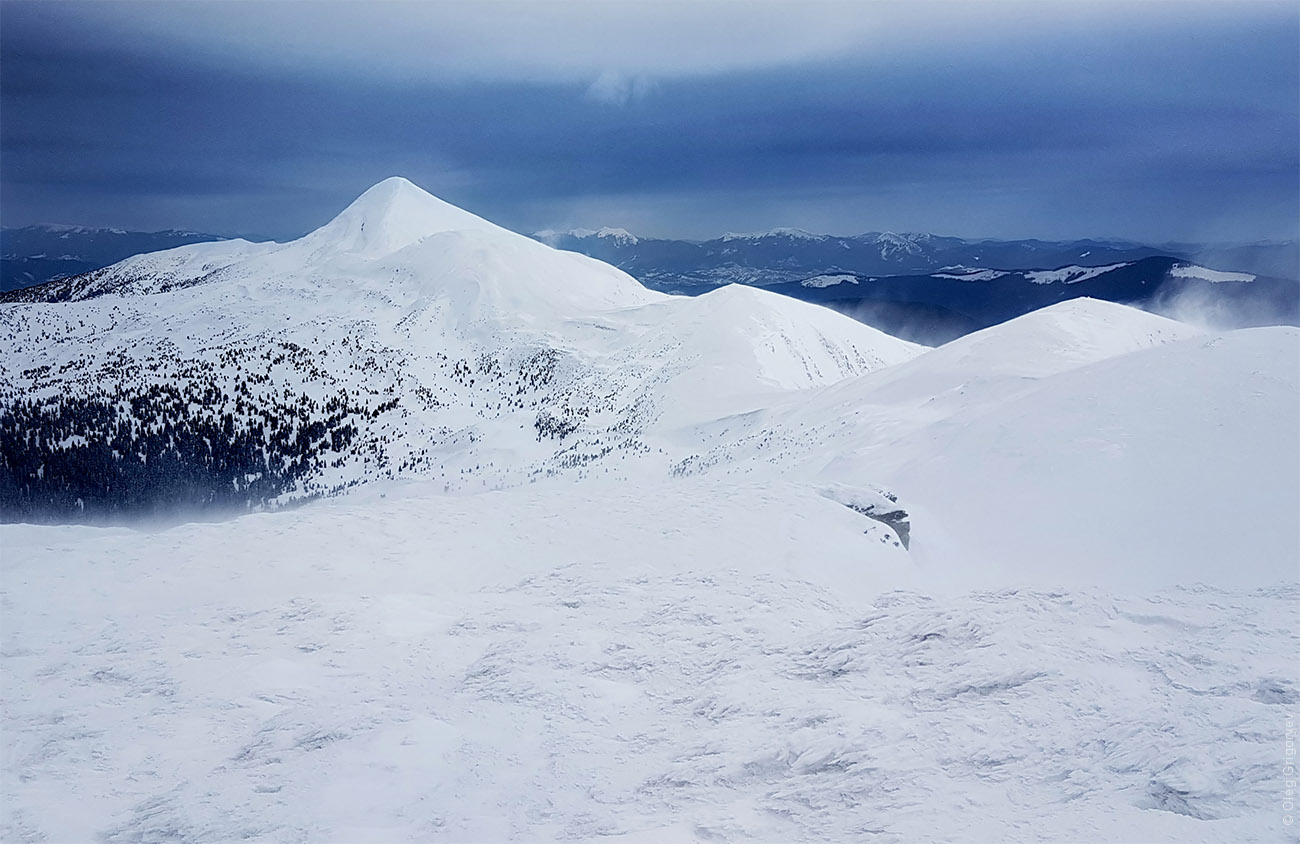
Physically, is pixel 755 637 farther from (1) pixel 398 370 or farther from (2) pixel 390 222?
(2) pixel 390 222

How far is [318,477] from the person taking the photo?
37031mm

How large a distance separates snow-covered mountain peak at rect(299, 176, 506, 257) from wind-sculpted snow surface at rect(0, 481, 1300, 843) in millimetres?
104903

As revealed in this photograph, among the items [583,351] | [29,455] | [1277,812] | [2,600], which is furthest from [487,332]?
[1277,812]

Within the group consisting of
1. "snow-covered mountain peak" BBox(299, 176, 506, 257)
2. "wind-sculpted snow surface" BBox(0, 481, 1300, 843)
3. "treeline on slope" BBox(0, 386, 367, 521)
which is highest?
"snow-covered mountain peak" BBox(299, 176, 506, 257)

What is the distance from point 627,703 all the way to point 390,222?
126 meters

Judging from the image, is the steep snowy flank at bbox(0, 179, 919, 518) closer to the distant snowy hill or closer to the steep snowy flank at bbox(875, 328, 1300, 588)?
the distant snowy hill

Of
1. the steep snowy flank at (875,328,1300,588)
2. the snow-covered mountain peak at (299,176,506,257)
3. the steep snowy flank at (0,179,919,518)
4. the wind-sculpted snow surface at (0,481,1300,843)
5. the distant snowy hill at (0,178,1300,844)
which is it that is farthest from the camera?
the snow-covered mountain peak at (299,176,506,257)

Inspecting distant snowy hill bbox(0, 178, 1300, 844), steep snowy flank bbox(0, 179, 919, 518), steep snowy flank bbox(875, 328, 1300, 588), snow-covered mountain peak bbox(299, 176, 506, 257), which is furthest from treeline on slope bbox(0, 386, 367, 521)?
snow-covered mountain peak bbox(299, 176, 506, 257)

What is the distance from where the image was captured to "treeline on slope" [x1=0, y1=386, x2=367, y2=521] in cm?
3322

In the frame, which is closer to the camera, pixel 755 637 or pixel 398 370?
pixel 755 637

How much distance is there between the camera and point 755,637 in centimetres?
1013

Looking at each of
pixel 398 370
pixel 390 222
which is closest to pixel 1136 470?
pixel 398 370

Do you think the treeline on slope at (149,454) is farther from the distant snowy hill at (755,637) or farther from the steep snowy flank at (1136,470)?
the steep snowy flank at (1136,470)

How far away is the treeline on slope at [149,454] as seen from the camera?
33.2m
